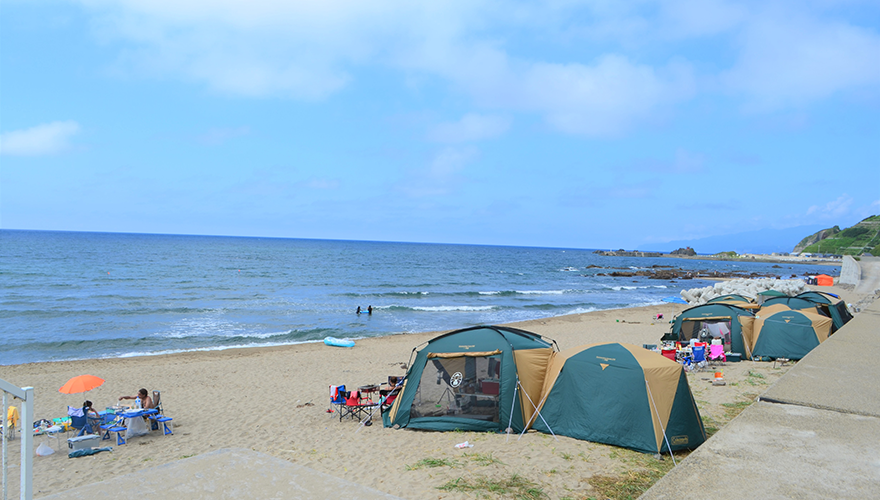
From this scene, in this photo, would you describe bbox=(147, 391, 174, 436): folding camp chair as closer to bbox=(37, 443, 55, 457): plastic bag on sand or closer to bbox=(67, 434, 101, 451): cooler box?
bbox=(67, 434, 101, 451): cooler box

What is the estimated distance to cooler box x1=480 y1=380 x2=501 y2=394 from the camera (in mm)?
9898

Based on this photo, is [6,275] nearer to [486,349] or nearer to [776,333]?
[486,349]

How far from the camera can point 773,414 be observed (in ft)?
17.1

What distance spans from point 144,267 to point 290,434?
2571 inches

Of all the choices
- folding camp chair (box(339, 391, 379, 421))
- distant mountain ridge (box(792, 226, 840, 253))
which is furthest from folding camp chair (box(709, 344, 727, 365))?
distant mountain ridge (box(792, 226, 840, 253))

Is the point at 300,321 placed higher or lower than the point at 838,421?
lower

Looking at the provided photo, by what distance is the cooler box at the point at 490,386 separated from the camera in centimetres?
990

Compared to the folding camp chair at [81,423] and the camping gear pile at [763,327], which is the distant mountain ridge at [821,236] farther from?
the folding camp chair at [81,423]

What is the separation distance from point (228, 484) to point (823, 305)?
839 inches

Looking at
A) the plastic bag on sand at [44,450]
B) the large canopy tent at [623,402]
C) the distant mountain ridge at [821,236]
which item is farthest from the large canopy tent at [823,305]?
the distant mountain ridge at [821,236]

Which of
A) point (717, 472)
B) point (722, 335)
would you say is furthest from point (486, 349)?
point (722, 335)

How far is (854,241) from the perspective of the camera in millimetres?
126500

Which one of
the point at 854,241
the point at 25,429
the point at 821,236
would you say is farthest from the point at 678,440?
the point at 821,236

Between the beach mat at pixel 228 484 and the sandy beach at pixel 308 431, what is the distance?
10.5 ft
